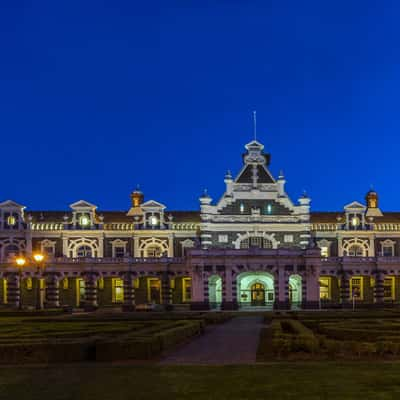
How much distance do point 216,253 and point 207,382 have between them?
164 ft

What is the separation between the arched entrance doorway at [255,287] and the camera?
69812mm

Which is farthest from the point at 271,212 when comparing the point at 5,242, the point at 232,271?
the point at 5,242

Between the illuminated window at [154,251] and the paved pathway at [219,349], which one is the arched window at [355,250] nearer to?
the illuminated window at [154,251]

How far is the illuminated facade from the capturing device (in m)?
66.7

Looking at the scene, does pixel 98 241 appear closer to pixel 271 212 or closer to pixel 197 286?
pixel 197 286

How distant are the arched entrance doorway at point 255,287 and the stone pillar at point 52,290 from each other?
2079 centimetres

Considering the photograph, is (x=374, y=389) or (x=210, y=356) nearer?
(x=374, y=389)

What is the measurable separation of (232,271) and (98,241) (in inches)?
728

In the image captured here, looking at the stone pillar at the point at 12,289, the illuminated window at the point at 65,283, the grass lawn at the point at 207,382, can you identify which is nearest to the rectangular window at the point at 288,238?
the illuminated window at the point at 65,283

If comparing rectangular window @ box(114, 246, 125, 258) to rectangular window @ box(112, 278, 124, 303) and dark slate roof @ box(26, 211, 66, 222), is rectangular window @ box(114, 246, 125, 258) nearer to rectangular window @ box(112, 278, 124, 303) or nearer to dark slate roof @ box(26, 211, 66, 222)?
rectangular window @ box(112, 278, 124, 303)

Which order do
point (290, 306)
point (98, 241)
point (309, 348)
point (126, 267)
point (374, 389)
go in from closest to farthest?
point (374, 389), point (309, 348), point (290, 306), point (126, 267), point (98, 241)

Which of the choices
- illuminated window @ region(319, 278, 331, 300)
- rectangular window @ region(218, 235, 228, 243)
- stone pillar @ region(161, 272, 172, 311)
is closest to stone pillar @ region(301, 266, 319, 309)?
illuminated window @ region(319, 278, 331, 300)

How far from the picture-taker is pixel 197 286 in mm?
66500

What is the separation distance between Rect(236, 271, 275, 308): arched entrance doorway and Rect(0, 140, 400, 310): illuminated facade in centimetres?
12
